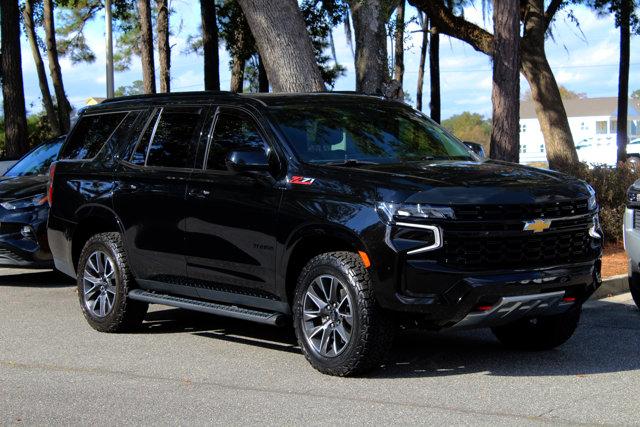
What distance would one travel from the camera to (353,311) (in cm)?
653

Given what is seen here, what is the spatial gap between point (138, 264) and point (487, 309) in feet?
11.0

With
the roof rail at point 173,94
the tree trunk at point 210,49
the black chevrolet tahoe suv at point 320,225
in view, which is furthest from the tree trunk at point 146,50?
the black chevrolet tahoe suv at point 320,225

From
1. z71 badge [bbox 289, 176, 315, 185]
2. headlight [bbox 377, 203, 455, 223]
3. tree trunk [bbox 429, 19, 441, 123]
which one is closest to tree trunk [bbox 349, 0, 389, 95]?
z71 badge [bbox 289, 176, 315, 185]

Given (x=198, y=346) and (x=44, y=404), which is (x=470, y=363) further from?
(x=44, y=404)

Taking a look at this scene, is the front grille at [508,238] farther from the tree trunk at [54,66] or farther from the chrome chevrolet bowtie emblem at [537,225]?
the tree trunk at [54,66]

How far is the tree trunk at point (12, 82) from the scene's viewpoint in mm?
23922

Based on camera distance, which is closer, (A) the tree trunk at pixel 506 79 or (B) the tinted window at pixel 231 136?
(B) the tinted window at pixel 231 136

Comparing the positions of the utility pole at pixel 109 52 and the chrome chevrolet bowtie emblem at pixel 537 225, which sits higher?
the utility pole at pixel 109 52

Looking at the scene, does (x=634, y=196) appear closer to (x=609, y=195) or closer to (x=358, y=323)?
(x=358, y=323)

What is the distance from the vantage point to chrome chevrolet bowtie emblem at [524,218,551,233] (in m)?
6.49

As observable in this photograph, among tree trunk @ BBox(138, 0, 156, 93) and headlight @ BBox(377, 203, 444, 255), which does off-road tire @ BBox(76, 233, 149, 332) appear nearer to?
headlight @ BBox(377, 203, 444, 255)

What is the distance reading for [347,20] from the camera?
2131 centimetres

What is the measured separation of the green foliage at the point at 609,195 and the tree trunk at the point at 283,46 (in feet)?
14.1

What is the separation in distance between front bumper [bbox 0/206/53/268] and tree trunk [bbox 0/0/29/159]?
516 inches
